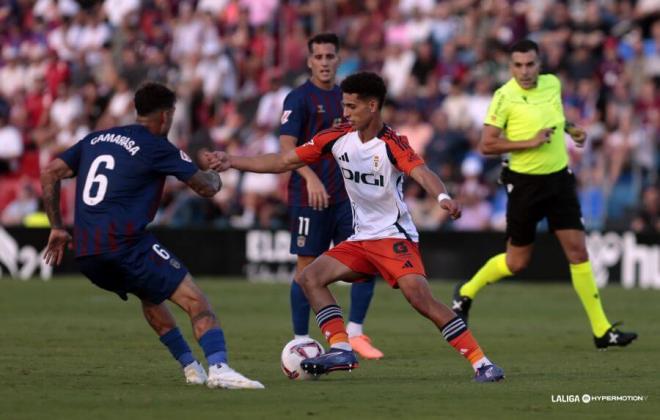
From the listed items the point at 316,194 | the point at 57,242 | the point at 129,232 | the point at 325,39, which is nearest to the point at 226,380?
the point at 129,232

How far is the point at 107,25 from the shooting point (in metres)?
28.4

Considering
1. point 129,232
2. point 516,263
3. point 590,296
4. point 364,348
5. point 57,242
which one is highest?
→ point 129,232

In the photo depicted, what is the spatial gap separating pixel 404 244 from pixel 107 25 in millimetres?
19474

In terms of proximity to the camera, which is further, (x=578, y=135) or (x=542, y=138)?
(x=578, y=135)

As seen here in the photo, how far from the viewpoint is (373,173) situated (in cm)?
991

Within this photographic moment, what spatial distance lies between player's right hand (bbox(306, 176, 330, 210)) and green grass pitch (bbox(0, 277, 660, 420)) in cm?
132

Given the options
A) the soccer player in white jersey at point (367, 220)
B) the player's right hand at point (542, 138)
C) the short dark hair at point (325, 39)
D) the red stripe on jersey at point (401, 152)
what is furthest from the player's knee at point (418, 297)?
the player's right hand at point (542, 138)

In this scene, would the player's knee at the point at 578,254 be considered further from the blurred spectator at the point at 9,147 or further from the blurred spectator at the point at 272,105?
the blurred spectator at the point at 9,147

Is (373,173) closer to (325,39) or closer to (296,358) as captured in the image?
(296,358)

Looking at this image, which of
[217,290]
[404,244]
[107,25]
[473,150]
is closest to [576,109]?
[473,150]

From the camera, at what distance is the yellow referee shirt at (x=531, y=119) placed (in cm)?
1291

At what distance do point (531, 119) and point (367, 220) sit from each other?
3340 mm

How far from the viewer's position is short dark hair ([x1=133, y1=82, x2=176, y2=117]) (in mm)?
9438

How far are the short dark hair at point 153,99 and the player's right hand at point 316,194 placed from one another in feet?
7.01
